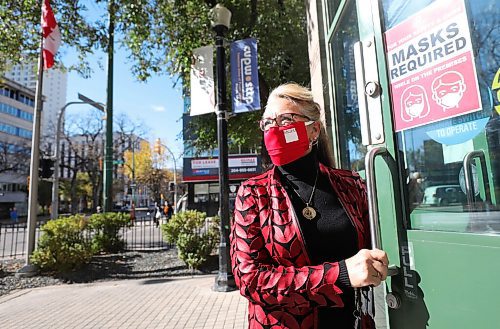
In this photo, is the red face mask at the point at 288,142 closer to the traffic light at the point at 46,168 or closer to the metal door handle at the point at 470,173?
the metal door handle at the point at 470,173

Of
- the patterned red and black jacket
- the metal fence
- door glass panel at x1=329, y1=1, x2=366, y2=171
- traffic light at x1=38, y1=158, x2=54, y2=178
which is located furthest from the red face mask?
traffic light at x1=38, y1=158, x2=54, y2=178

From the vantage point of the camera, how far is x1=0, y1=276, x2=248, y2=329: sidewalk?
4.70 m

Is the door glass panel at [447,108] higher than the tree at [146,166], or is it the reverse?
the tree at [146,166]

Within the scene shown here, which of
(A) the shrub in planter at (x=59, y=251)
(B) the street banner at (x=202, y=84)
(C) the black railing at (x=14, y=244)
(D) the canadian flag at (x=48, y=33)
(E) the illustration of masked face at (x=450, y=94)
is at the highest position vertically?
A: (D) the canadian flag at (x=48, y=33)

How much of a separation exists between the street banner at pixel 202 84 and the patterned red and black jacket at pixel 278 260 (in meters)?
5.26

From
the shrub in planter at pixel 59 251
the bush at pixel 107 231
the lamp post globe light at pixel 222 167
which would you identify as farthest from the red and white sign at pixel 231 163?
the lamp post globe light at pixel 222 167

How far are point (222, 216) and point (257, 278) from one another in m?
4.92

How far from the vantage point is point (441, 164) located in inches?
56.3

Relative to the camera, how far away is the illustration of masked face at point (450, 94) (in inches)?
51.5

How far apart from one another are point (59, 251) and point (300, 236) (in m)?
8.11

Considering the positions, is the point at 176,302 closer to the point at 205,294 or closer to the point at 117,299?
the point at 205,294

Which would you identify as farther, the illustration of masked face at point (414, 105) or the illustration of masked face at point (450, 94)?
the illustration of masked face at point (414, 105)

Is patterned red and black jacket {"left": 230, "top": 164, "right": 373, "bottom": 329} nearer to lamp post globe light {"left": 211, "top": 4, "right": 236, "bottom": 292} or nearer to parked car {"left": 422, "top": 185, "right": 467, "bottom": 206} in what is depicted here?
parked car {"left": 422, "top": 185, "right": 467, "bottom": 206}

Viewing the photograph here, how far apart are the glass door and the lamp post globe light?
470 cm
